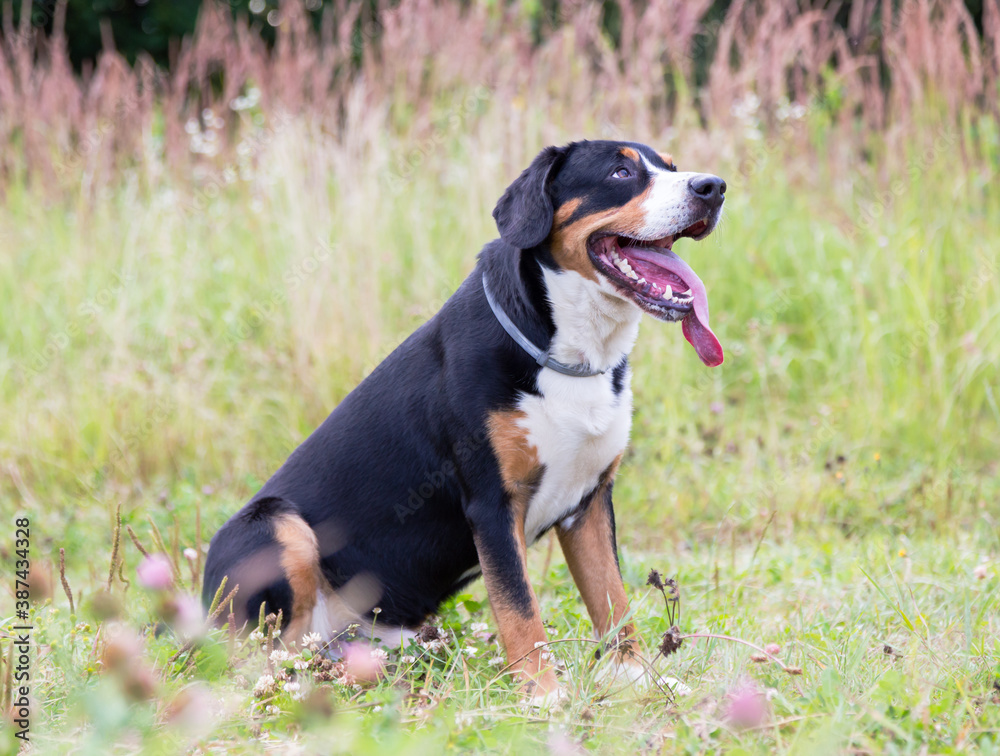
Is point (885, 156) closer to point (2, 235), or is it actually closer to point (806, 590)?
point (806, 590)

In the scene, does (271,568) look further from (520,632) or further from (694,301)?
(694,301)

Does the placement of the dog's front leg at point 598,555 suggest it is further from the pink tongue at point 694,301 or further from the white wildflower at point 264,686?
the white wildflower at point 264,686

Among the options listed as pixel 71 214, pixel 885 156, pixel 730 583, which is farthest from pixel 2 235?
pixel 885 156

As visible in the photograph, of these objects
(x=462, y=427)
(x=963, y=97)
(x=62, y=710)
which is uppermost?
(x=963, y=97)

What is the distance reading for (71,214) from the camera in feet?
18.9

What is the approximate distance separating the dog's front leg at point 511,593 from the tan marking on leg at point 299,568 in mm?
509

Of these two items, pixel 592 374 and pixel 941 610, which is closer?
pixel 592 374

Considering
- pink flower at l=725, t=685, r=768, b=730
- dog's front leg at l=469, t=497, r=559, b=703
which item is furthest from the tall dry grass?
pink flower at l=725, t=685, r=768, b=730

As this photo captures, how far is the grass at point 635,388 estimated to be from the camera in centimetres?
237

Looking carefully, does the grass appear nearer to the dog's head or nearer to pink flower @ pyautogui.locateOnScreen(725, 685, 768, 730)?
pink flower @ pyautogui.locateOnScreen(725, 685, 768, 730)

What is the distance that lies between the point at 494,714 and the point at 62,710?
101cm

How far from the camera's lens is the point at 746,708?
1666 millimetres

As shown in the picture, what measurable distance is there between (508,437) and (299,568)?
0.69m

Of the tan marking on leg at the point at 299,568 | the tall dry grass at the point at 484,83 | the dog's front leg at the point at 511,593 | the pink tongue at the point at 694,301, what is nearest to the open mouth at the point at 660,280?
the pink tongue at the point at 694,301
